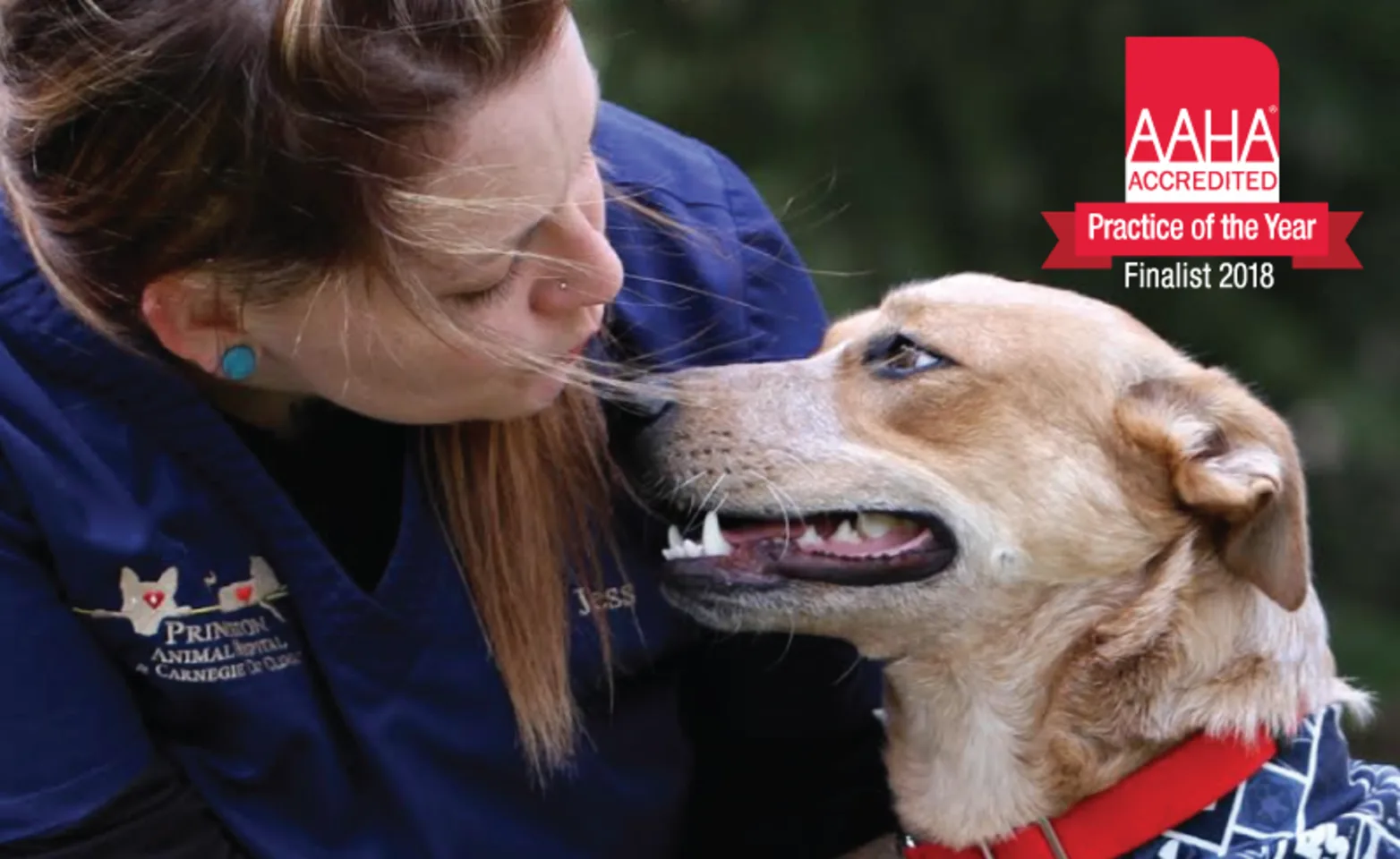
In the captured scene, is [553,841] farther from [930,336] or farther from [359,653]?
[930,336]

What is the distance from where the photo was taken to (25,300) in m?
1.93

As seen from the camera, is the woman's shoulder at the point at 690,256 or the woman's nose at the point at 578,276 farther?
the woman's shoulder at the point at 690,256

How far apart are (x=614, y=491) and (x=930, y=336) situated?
0.44 m

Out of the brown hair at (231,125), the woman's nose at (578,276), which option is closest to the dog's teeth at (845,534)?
the woman's nose at (578,276)

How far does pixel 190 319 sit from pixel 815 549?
79 cm

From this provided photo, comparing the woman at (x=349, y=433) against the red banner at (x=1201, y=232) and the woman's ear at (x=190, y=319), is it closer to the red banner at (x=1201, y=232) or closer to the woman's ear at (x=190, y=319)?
the woman's ear at (x=190, y=319)

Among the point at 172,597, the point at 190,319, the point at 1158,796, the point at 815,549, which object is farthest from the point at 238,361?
the point at 1158,796

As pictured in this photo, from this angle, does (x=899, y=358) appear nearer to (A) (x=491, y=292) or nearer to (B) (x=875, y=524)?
(B) (x=875, y=524)

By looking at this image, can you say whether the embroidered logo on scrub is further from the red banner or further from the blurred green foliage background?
the blurred green foliage background

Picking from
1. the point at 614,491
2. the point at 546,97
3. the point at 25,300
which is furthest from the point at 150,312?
the point at 614,491

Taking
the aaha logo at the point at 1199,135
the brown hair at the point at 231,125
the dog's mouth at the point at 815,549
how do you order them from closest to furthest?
1. the brown hair at the point at 231,125
2. the dog's mouth at the point at 815,549
3. the aaha logo at the point at 1199,135

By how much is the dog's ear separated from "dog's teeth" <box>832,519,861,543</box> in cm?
35

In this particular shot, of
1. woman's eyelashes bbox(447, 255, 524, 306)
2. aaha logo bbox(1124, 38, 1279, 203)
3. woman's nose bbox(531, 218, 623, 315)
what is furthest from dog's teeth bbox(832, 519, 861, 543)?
aaha logo bbox(1124, 38, 1279, 203)

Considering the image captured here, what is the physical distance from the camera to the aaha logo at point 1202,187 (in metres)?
3.07
